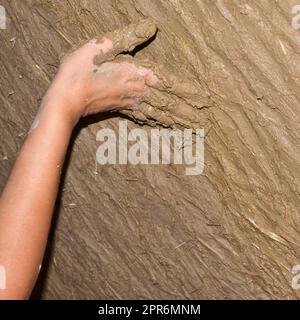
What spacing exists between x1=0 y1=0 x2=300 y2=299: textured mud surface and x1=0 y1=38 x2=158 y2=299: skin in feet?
0.31

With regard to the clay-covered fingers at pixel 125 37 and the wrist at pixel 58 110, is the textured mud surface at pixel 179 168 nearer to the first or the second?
the clay-covered fingers at pixel 125 37

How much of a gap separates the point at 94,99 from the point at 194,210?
0.44 meters

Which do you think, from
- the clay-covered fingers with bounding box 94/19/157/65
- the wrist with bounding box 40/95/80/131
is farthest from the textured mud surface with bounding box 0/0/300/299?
the wrist with bounding box 40/95/80/131

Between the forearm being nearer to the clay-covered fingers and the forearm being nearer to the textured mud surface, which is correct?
the clay-covered fingers

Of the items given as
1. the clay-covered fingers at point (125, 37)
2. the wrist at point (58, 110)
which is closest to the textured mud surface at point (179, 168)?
the clay-covered fingers at point (125, 37)

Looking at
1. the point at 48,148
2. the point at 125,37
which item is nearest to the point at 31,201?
the point at 48,148

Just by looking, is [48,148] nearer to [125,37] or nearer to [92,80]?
[92,80]

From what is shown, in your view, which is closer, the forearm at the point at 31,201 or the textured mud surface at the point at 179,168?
the forearm at the point at 31,201

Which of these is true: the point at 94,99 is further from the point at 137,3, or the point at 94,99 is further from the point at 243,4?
the point at 243,4

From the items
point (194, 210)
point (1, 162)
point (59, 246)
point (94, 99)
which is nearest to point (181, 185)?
point (194, 210)

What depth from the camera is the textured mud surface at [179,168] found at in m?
1.04

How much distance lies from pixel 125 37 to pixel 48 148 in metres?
0.32

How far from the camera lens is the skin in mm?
898
